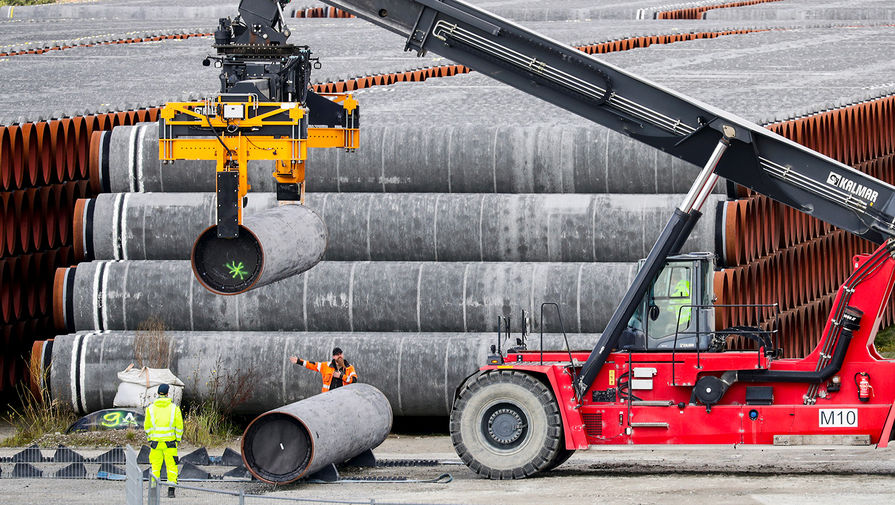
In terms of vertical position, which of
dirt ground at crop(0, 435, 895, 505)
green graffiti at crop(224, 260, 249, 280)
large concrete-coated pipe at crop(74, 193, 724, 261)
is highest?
large concrete-coated pipe at crop(74, 193, 724, 261)

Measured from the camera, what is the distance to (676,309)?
1802 cm

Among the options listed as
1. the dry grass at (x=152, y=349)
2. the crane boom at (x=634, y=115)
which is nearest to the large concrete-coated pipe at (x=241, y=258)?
the crane boom at (x=634, y=115)

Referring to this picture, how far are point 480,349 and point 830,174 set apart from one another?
284 inches

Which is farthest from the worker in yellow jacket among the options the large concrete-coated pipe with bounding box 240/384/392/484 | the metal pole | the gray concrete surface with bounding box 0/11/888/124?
the gray concrete surface with bounding box 0/11/888/124

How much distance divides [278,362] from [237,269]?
8418 millimetres

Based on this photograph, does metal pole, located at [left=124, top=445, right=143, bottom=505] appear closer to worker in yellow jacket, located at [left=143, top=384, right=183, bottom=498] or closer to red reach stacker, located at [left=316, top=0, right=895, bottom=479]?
worker in yellow jacket, located at [left=143, top=384, right=183, bottom=498]

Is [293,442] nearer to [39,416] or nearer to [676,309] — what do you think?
[676,309]

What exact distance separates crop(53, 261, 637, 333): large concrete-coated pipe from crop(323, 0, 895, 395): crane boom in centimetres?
531

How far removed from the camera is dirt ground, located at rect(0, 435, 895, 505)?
16453 millimetres

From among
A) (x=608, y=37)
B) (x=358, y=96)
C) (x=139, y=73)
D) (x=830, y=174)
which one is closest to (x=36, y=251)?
(x=358, y=96)

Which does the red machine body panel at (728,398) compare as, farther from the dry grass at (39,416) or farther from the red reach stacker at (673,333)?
A: the dry grass at (39,416)

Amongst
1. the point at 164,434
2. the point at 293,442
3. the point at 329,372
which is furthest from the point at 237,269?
the point at 329,372

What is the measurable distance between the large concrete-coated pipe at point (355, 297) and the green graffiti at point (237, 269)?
8.38m

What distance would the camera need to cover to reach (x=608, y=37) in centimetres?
4550
